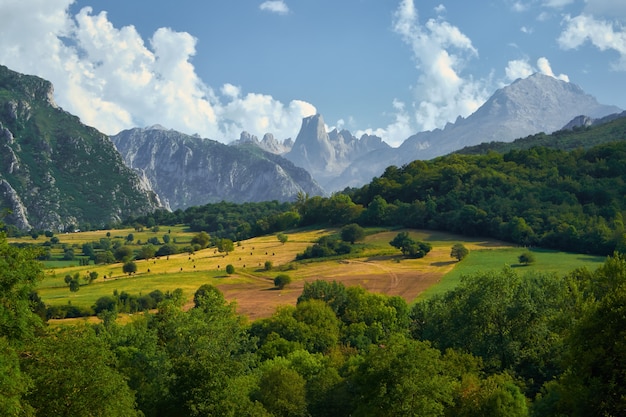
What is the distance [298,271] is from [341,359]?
201 feet

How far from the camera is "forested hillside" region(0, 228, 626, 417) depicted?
27.7 metres

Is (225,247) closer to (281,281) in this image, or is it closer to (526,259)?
(281,281)

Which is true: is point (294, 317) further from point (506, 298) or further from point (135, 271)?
point (135, 271)

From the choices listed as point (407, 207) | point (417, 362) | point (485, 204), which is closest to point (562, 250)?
point (485, 204)

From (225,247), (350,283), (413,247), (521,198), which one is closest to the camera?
(350,283)

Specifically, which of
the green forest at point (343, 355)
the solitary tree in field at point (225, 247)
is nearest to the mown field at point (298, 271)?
the solitary tree in field at point (225, 247)

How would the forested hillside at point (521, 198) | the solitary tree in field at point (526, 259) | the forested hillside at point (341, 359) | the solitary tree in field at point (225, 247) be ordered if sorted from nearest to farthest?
the forested hillside at point (341, 359)
the solitary tree in field at point (526, 259)
the forested hillside at point (521, 198)
the solitary tree in field at point (225, 247)

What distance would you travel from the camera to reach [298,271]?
10962 cm

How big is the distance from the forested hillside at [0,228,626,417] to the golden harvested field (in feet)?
82.0

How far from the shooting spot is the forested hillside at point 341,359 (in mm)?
27734

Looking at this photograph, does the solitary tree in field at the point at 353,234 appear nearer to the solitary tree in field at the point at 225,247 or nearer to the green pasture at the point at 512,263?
the solitary tree in field at the point at 225,247

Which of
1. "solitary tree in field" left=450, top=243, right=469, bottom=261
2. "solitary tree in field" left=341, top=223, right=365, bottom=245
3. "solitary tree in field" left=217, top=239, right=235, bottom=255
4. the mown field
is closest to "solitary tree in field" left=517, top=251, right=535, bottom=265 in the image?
the mown field

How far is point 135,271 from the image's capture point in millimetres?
120312

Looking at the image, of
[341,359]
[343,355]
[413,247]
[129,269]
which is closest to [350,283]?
[413,247]
